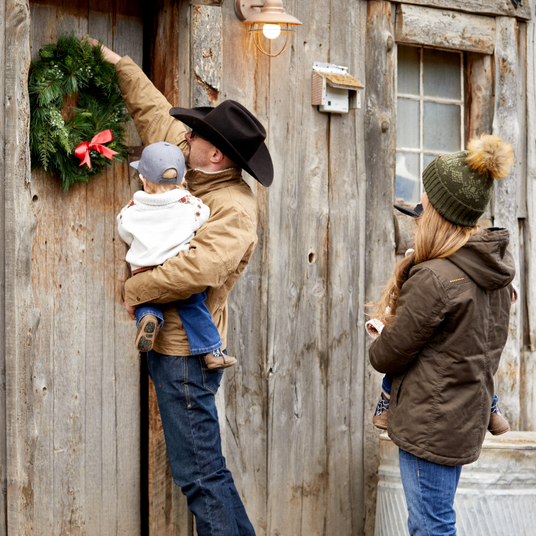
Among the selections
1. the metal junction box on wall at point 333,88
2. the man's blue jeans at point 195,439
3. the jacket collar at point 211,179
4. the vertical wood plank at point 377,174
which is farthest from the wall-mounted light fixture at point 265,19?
the man's blue jeans at point 195,439

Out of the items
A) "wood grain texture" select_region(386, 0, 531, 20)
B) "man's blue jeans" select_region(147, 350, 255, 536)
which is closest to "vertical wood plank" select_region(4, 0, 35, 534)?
"man's blue jeans" select_region(147, 350, 255, 536)

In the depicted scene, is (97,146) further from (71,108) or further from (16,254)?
(16,254)

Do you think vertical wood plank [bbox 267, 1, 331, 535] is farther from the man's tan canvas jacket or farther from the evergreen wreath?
the evergreen wreath

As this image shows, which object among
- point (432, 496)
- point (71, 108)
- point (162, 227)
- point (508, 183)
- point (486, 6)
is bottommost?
point (432, 496)

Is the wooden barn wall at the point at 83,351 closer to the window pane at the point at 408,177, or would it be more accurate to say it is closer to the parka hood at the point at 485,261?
the window pane at the point at 408,177

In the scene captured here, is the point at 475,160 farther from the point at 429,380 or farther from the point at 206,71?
the point at 206,71

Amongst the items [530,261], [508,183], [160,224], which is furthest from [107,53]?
[530,261]

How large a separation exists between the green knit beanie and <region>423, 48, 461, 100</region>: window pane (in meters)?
1.85

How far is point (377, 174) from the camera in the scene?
4.01 metres

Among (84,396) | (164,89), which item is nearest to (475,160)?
(164,89)

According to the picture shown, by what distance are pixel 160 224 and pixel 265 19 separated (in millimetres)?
1274

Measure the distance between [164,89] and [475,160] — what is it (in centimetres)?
169

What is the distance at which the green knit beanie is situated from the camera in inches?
99.5

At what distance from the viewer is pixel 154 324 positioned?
2713 mm
